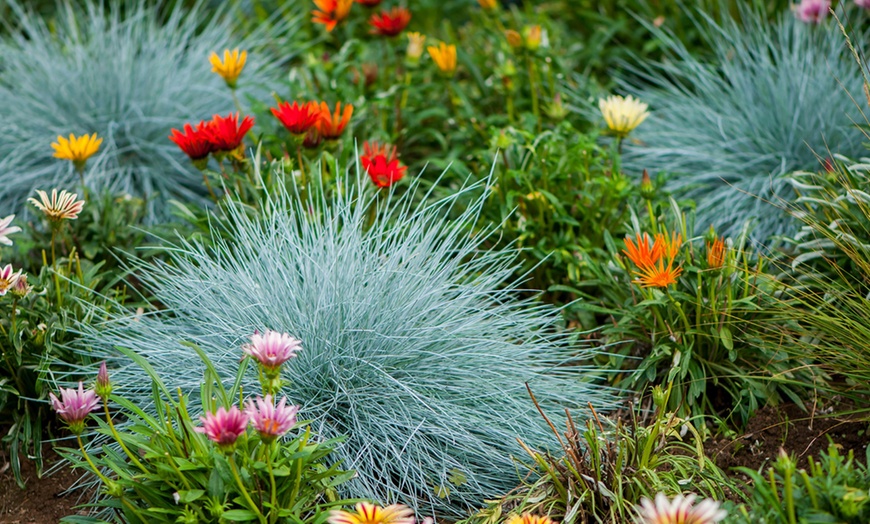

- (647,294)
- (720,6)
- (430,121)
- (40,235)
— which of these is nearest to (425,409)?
(647,294)

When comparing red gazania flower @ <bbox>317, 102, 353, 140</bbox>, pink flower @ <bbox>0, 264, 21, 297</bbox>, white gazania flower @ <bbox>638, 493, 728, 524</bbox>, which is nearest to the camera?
white gazania flower @ <bbox>638, 493, 728, 524</bbox>

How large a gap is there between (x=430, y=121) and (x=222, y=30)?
1240mm

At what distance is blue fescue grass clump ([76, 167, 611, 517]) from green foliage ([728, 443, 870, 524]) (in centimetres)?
65

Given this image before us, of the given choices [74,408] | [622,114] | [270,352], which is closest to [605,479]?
[270,352]

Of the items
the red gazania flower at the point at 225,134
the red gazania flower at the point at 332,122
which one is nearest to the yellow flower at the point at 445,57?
the red gazania flower at the point at 332,122

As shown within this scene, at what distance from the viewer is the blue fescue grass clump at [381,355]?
2303mm

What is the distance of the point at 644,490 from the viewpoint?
209 cm

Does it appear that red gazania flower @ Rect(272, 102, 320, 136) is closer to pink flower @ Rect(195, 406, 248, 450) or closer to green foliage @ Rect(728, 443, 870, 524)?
pink flower @ Rect(195, 406, 248, 450)

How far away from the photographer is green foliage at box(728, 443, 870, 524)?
5.70ft

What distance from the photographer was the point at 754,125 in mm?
3484

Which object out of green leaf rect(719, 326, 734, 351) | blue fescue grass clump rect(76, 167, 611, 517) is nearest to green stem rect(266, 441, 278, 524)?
blue fescue grass clump rect(76, 167, 611, 517)

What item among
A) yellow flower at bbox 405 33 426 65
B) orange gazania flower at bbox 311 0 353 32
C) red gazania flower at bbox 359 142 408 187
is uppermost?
orange gazania flower at bbox 311 0 353 32

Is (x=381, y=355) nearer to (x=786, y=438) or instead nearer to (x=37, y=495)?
(x=37, y=495)

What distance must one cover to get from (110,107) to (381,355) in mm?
2083
